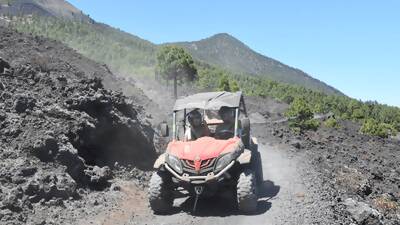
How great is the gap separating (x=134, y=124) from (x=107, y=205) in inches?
224

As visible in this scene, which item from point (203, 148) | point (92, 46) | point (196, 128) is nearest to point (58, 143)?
point (196, 128)

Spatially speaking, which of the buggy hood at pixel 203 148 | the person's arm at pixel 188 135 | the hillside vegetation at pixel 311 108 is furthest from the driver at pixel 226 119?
the hillside vegetation at pixel 311 108

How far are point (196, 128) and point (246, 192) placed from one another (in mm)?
2773

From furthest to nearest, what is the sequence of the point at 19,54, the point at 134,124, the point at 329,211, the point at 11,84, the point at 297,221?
the point at 19,54 → the point at 134,124 → the point at 11,84 → the point at 329,211 → the point at 297,221

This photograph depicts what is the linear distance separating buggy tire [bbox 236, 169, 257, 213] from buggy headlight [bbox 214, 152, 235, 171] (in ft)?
1.89

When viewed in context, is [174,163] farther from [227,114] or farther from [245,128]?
[227,114]

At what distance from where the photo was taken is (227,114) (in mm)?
15102

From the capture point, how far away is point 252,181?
1316 cm

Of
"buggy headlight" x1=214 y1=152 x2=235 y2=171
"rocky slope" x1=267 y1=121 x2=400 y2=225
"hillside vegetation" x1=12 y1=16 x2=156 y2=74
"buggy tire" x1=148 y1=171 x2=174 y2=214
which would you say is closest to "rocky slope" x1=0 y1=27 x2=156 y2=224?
"buggy tire" x1=148 y1=171 x2=174 y2=214

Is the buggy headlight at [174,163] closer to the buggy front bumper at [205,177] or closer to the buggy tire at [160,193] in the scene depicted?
the buggy front bumper at [205,177]

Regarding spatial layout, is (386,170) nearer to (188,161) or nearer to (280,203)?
(280,203)

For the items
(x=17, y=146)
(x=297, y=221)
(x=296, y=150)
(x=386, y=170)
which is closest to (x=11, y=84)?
(x=17, y=146)

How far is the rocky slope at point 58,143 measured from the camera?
13.0 meters

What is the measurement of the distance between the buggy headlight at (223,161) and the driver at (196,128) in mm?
1836
